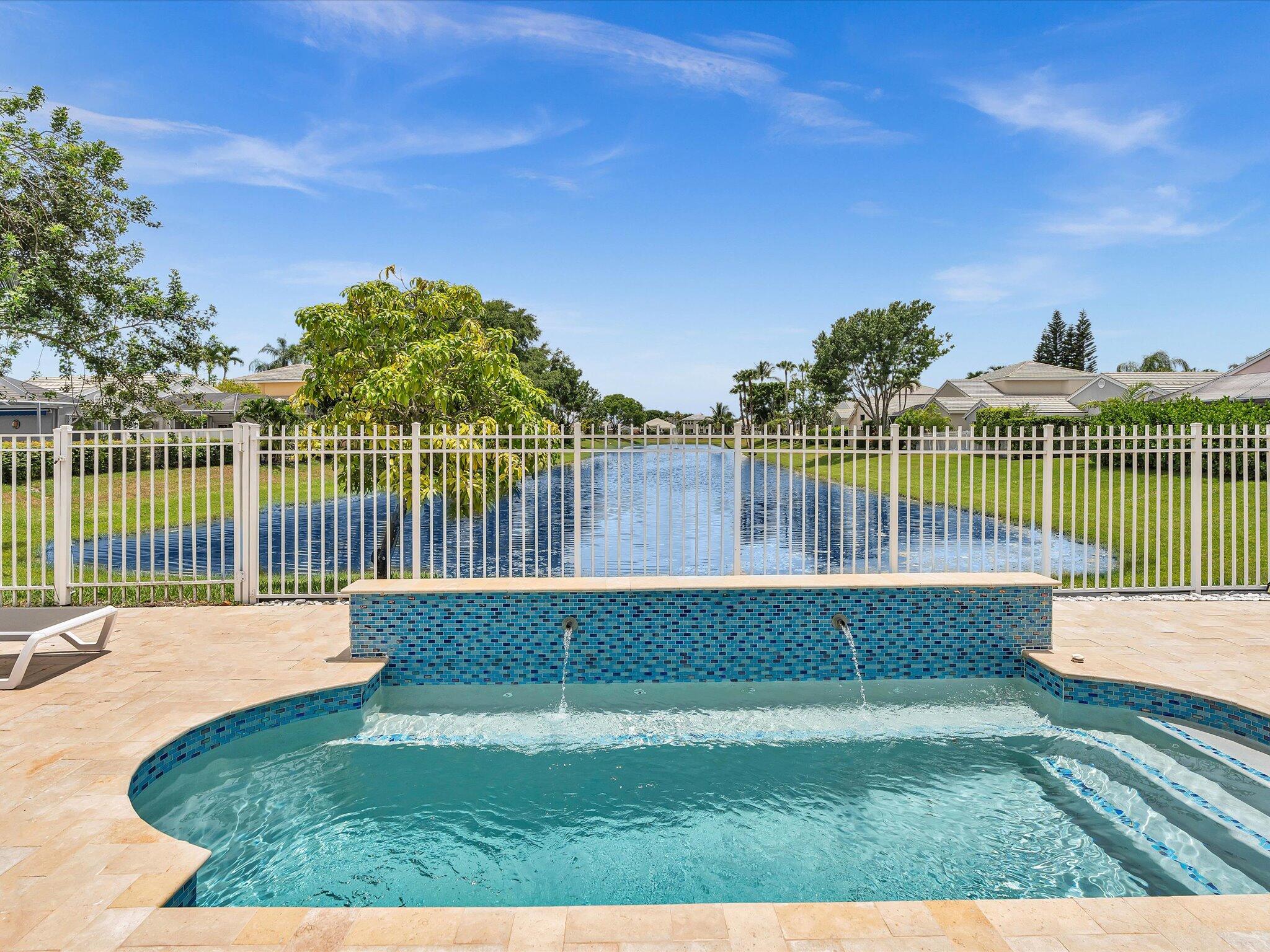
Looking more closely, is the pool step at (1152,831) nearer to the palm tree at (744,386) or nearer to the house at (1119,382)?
the house at (1119,382)

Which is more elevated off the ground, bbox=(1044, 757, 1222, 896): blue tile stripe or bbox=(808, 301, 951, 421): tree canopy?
bbox=(808, 301, 951, 421): tree canopy

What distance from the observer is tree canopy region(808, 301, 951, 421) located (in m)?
42.9

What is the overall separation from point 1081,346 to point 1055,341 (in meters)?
2.83

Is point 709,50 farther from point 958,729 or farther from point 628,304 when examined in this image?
point 628,304

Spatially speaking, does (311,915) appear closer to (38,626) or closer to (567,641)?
(567,641)

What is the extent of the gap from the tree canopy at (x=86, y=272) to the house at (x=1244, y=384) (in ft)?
108

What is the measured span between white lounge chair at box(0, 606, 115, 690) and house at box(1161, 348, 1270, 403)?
1309 inches

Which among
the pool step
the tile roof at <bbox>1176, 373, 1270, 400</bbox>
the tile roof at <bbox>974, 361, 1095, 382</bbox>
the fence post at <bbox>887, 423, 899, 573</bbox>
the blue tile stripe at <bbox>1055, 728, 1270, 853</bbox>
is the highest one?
the tile roof at <bbox>974, 361, 1095, 382</bbox>

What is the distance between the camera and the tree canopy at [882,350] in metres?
42.9

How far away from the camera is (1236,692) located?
5.00 m

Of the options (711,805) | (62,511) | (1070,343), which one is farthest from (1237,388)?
(1070,343)

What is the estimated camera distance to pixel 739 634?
617 centimetres

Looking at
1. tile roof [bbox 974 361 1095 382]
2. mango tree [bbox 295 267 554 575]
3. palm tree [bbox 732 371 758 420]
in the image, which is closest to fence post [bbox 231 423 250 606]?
mango tree [bbox 295 267 554 575]

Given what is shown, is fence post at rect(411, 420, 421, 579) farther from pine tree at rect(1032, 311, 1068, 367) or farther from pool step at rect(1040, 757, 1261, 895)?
pine tree at rect(1032, 311, 1068, 367)
